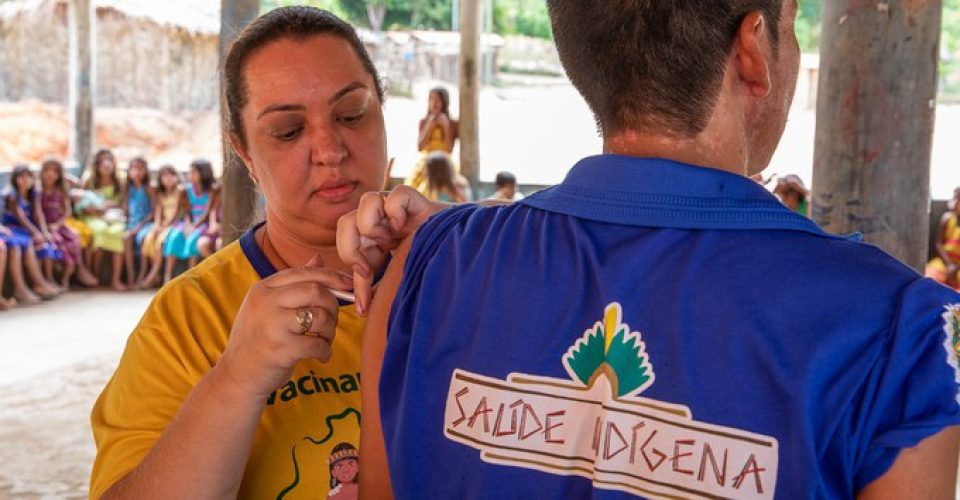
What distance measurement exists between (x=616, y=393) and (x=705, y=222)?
20 centimetres

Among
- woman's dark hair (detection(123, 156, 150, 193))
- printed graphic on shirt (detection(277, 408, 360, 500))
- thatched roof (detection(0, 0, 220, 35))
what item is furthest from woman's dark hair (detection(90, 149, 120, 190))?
printed graphic on shirt (detection(277, 408, 360, 500))

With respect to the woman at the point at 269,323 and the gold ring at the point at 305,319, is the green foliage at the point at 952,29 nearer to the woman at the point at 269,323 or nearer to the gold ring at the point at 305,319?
the woman at the point at 269,323

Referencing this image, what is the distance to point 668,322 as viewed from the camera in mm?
1049

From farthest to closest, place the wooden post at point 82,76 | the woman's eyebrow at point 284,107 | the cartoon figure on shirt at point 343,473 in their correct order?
the wooden post at point 82,76, the woman's eyebrow at point 284,107, the cartoon figure on shirt at point 343,473

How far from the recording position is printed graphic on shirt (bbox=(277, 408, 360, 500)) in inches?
69.1

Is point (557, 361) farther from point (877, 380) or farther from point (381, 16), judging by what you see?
point (381, 16)

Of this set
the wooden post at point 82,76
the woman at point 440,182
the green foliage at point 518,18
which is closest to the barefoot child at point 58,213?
the wooden post at point 82,76

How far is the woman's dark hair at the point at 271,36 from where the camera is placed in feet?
6.29

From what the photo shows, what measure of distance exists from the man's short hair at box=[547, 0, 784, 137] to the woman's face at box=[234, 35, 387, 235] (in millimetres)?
772

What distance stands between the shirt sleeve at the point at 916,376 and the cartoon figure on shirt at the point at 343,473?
991 mm

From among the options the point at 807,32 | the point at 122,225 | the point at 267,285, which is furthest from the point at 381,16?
the point at 267,285

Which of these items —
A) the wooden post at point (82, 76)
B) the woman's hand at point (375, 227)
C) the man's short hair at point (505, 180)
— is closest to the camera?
the woman's hand at point (375, 227)

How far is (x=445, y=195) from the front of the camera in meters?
9.02

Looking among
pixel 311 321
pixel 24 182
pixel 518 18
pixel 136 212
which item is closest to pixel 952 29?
pixel 518 18
